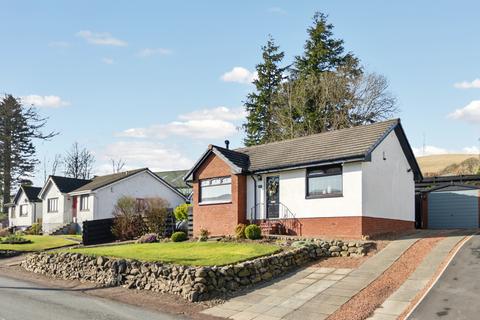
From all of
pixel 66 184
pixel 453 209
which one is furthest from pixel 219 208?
pixel 66 184

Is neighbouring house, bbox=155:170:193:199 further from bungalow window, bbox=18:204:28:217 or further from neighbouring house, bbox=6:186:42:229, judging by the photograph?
bungalow window, bbox=18:204:28:217

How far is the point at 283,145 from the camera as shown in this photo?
25.5 meters

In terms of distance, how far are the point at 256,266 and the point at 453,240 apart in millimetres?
8312

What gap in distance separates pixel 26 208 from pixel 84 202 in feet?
49.6

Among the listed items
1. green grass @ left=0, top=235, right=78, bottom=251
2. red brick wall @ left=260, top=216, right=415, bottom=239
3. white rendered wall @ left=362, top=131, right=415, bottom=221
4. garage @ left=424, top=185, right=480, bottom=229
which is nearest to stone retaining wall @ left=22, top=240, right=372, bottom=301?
red brick wall @ left=260, top=216, right=415, bottom=239

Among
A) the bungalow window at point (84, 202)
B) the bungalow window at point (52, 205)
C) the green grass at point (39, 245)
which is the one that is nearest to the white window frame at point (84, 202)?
the bungalow window at point (84, 202)

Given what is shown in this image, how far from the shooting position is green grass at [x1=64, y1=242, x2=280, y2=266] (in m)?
16.7

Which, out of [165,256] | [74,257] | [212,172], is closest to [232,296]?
[165,256]

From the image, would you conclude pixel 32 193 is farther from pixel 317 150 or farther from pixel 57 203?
pixel 317 150

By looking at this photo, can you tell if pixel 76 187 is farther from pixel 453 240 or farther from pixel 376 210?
pixel 453 240

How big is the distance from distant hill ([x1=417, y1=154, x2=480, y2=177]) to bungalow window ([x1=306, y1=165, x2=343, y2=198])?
3766cm

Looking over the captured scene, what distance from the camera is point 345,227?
20.2 meters

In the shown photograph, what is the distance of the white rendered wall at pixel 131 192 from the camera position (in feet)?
139

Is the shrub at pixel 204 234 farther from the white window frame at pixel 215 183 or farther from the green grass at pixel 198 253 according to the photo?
the white window frame at pixel 215 183
